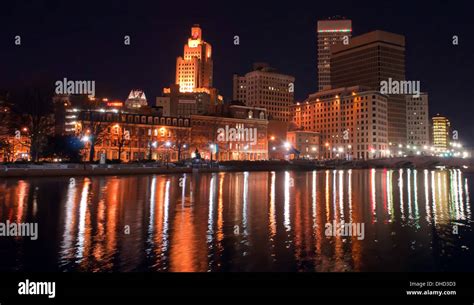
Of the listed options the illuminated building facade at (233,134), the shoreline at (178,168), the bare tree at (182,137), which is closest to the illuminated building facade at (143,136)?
the bare tree at (182,137)

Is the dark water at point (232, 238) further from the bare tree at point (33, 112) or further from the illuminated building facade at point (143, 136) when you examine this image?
the illuminated building facade at point (143, 136)

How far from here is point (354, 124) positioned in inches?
7205

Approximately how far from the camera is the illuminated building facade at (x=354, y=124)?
6944 inches

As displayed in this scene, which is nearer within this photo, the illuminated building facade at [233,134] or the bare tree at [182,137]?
the bare tree at [182,137]

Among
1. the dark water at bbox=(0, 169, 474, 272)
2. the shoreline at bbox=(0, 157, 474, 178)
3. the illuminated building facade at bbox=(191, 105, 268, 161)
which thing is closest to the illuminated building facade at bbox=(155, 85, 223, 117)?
the illuminated building facade at bbox=(191, 105, 268, 161)

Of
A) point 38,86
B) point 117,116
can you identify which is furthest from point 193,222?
point 117,116

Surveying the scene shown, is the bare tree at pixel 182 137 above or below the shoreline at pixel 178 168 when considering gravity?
above

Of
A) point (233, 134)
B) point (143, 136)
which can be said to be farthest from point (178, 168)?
point (233, 134)

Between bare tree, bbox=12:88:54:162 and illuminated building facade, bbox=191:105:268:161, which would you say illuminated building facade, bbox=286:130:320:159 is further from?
bare tree, bbox=12:88:54:162

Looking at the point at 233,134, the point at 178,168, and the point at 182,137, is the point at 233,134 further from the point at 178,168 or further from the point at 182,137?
the point at 178,168

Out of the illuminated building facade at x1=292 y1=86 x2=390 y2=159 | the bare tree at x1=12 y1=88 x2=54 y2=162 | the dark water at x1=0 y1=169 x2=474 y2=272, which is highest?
the illuminated building facade at x1=292 y1=86 x2=390 y2=159

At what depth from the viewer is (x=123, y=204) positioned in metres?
23.7

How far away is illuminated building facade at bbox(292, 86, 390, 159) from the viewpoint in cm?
17638

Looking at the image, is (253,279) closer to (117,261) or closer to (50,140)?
(117,261)
